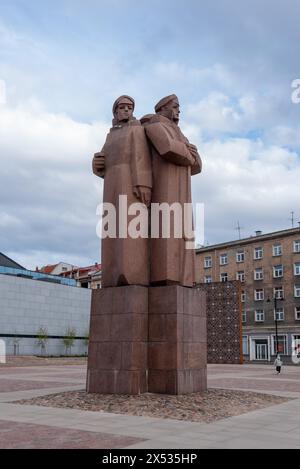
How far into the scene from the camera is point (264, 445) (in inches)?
293

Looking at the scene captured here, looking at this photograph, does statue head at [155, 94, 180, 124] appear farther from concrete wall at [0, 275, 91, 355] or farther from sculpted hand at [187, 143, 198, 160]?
concrete wall at [0, 275, 91, 355]

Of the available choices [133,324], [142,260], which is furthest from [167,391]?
[142,260]

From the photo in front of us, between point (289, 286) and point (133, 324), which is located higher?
point (289, 286)

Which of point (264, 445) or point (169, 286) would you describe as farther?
point (169, 286)

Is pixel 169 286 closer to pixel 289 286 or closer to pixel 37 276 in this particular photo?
pixel 289 286

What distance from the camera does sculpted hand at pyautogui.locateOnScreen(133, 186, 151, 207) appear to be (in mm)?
13312

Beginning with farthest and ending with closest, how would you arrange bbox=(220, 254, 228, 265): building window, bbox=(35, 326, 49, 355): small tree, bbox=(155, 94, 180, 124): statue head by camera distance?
bbox=(220, 254, 228, 265): building window → bbox=(35, 326, 49, 355): small tree → bbox=(155, 94, 180, 124): statue head

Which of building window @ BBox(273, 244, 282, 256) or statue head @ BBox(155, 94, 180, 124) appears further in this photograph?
building window @ BBox(273, 244, 282, 256)

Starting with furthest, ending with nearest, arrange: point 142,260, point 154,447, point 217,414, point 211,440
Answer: point 142,260 → point 217,414 → point 211,440 → point 154,447

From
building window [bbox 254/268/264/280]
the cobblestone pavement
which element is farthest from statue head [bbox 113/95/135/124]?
building window [bbox 254/268/264/280]

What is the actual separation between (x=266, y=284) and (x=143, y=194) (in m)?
45.3

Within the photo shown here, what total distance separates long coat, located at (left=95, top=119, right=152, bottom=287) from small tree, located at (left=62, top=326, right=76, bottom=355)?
48.3 m

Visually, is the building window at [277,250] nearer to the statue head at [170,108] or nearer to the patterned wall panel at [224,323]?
the patterned wall panel at [224,323]
